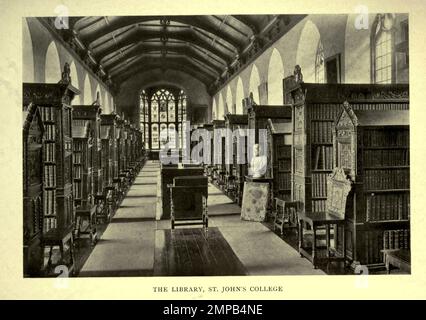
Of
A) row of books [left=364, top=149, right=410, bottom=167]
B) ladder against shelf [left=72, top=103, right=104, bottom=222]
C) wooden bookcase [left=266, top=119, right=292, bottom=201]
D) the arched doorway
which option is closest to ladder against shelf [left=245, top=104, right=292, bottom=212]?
wooden bookcase [left=266, top=119, right=292, bottom=201]

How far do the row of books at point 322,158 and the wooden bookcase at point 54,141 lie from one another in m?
3.62

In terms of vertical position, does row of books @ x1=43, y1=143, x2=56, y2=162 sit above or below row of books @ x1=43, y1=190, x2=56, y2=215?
above

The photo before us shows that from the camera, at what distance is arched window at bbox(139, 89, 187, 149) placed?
28391 millimetres

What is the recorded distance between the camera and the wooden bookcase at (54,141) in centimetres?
554

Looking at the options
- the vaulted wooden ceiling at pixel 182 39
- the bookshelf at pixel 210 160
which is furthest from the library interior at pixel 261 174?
the bookshelf at pixel 210 160

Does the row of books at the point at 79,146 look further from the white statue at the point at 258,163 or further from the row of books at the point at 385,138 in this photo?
the row of books at the point at 385,138

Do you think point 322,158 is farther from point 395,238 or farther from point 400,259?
point 400,259

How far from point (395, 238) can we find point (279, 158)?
3.24 meters

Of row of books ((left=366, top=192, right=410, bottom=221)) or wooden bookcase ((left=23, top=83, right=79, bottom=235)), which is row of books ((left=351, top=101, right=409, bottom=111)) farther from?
wooden bookcase ((left=23, top=83, right=79, bottom=235))

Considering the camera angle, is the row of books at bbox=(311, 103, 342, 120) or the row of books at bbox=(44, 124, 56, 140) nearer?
the row of books at bbox=(44, 124, 56, 140)

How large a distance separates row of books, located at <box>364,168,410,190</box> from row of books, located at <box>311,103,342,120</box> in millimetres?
1753

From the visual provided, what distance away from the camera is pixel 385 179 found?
484 centimetres

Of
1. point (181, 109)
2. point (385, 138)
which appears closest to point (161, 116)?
point (181, 109)

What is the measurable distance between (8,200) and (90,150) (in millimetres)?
3769
